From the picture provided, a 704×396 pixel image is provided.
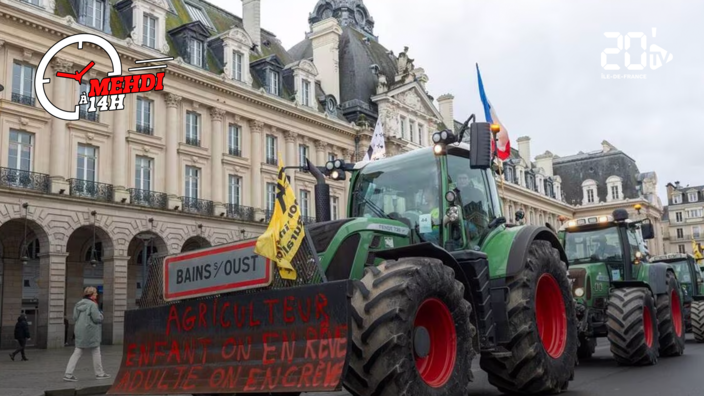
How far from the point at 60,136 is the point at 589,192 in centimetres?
6519

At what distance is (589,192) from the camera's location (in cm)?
7956

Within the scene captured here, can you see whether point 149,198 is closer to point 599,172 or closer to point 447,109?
point 447,109

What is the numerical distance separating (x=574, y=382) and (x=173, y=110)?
2655cm

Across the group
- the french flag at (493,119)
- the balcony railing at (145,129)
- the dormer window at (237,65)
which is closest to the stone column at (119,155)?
the balcony railing at (145,129)

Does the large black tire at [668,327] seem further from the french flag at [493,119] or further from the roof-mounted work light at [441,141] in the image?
the roof-mounted work light at [441,141]

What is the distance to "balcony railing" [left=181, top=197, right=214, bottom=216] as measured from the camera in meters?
32.7

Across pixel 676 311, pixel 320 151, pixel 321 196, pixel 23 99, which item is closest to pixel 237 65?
pixel 320 151

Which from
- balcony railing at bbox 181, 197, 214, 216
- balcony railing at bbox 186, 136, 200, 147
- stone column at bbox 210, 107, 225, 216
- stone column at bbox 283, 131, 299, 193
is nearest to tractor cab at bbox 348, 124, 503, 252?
balcony railing at bbox 181, 197, 214, 216

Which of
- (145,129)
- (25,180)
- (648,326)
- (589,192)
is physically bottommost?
(648,326)

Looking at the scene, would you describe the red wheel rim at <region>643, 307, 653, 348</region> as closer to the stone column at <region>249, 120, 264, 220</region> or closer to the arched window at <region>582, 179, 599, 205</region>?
the stone column at <region>249, 120, 264, 220</region>

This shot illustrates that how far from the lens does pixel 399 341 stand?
561 cm

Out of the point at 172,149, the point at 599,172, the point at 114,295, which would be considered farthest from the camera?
the point at 599,172

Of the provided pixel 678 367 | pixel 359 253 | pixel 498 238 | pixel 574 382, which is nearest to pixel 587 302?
pixel 678 367

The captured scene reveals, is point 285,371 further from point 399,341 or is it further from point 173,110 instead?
point 173,110
